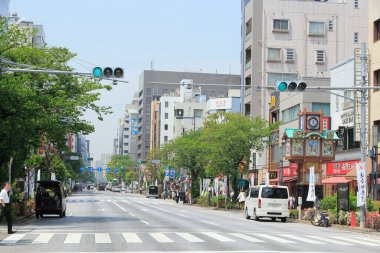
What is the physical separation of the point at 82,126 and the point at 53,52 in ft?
13.8

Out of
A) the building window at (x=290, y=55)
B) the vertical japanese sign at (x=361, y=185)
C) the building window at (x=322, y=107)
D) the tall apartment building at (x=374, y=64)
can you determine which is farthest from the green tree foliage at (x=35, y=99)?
the building window at (x=290, y=55)

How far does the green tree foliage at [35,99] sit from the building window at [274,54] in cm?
4780

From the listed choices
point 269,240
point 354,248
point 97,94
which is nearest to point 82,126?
point 97,94

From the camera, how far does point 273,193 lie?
38.0 meters

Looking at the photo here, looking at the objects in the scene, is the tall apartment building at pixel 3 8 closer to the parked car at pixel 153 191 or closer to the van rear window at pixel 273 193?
the parked car at pixel 153 191

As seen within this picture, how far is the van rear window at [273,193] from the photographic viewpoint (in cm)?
3791

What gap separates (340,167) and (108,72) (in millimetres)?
33695

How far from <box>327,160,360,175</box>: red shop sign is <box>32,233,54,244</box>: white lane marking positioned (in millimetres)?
30145

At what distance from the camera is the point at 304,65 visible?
82.0 m

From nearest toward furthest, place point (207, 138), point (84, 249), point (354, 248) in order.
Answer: point (84, 249) < point (354, 248) < point (207, 138)

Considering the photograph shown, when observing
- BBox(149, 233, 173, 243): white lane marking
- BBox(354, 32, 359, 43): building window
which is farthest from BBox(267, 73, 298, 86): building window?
BBox(149, 233, 173, 243): white lane marking

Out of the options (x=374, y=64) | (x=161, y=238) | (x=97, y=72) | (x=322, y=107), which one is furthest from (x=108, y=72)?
(x=322, y=107)

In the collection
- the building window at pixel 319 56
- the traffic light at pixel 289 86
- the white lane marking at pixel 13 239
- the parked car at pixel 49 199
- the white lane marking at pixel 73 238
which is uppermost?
the building window at pixel 319 56

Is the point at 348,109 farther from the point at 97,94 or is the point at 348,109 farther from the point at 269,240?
the point at 269,240
